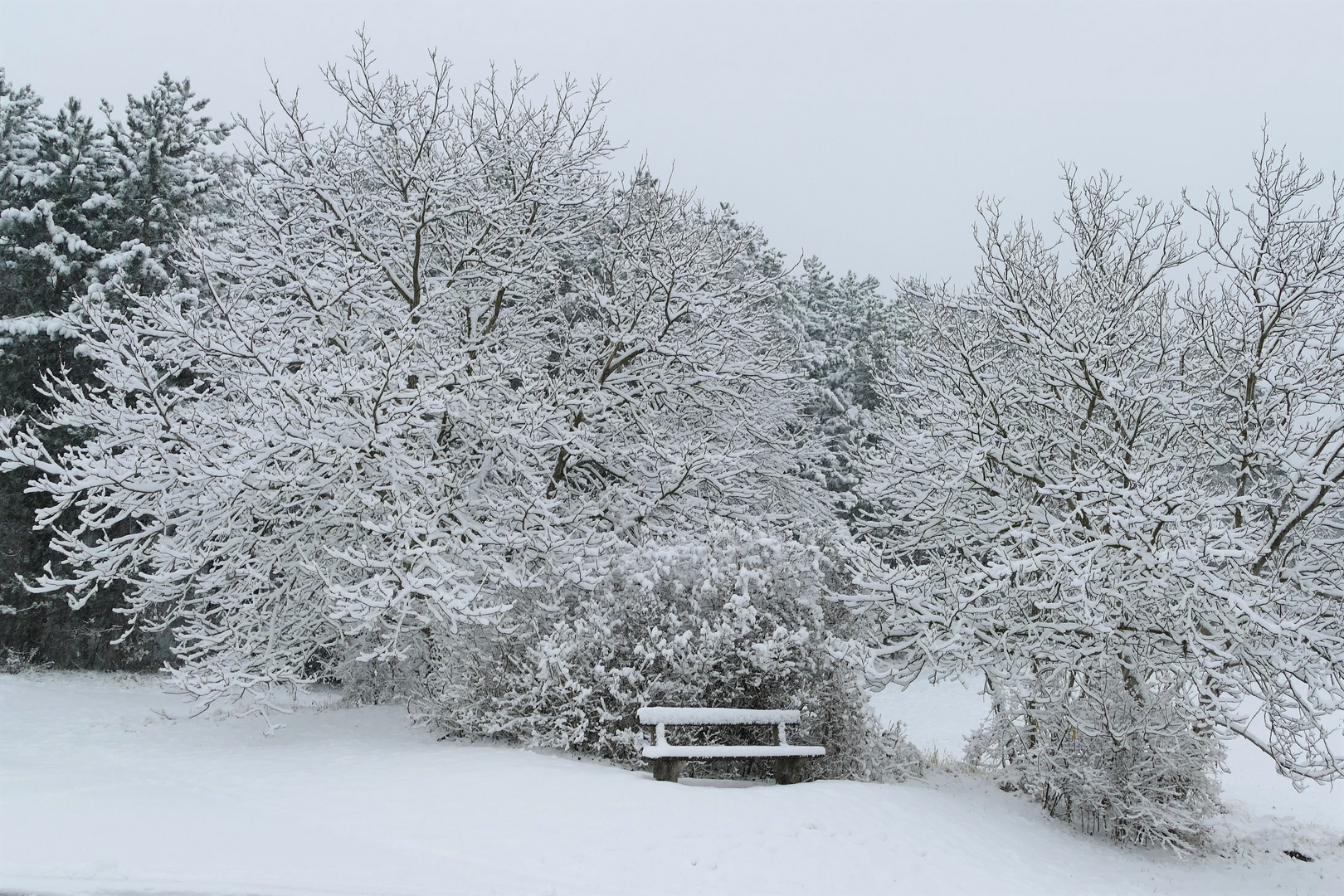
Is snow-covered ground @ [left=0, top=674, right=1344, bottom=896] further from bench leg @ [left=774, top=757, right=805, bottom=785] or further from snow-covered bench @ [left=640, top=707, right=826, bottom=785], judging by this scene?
bench leg @ [left=774, top=757, right=805, bottom=785]

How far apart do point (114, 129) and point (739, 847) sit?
1981 cm

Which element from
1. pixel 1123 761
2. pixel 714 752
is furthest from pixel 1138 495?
pixel 714 752

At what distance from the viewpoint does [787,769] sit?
8.68 meters

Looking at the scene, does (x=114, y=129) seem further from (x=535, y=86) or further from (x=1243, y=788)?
(x=1243, y=788)

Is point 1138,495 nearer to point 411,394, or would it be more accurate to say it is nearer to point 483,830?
point 483,830

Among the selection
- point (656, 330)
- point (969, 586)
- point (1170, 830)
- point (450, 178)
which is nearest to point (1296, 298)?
point (969, 586)

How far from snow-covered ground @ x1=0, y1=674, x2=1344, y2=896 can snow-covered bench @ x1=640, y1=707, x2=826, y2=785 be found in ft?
0.79

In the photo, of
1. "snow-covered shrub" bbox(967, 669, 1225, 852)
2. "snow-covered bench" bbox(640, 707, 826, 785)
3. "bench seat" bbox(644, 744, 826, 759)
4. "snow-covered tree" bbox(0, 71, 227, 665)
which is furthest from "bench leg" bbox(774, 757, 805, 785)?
"snow-covered tree" bbox(0, 71, 227, 665)

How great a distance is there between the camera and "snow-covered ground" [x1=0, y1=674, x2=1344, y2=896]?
5.60 meters

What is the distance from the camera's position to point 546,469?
11742mm

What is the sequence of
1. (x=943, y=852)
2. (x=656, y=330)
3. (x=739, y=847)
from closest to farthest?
(x=739, y=847) < (x=943, y=852) < (x=656, y=330)

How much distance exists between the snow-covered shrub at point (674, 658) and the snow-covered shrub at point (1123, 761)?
6.20 ft

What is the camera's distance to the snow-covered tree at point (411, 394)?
1004 cm

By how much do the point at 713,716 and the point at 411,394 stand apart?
4.77m
